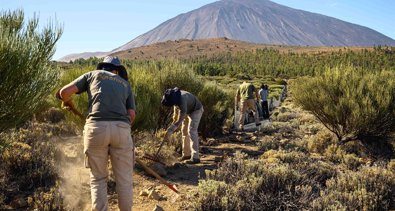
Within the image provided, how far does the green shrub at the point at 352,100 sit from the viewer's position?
886 centimetres

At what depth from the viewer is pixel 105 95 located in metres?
4.04

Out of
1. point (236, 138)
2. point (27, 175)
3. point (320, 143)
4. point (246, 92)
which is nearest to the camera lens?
point (27, 175)

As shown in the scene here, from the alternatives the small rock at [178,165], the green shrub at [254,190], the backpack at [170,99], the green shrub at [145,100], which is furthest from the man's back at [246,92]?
the green shrub at [254,190]

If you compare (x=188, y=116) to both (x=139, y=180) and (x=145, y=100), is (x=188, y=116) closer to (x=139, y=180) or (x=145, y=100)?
(x=145, y=100)

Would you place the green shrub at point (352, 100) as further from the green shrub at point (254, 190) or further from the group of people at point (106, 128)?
the group of people at point (106, 128)

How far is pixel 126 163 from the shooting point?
4.15m

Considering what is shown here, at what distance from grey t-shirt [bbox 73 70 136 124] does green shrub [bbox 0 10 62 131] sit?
854 mm

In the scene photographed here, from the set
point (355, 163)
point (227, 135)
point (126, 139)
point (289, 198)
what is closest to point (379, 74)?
point (355, 163)

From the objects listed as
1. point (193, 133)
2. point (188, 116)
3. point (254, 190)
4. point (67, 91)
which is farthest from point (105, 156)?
point (188, 116)

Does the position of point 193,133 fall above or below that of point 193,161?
above

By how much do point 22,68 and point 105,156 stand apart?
1507 mm

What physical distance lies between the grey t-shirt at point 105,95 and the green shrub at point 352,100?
6.44 metres

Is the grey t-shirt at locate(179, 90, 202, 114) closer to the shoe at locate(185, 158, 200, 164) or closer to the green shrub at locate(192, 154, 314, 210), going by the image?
the shoe at locate(185, 158, 200, 164)

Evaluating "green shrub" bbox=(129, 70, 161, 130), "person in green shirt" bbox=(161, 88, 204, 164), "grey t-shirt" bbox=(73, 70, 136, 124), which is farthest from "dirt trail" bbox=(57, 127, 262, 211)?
"grey t-shirt" bbox=(73, 70, 136, 124)
